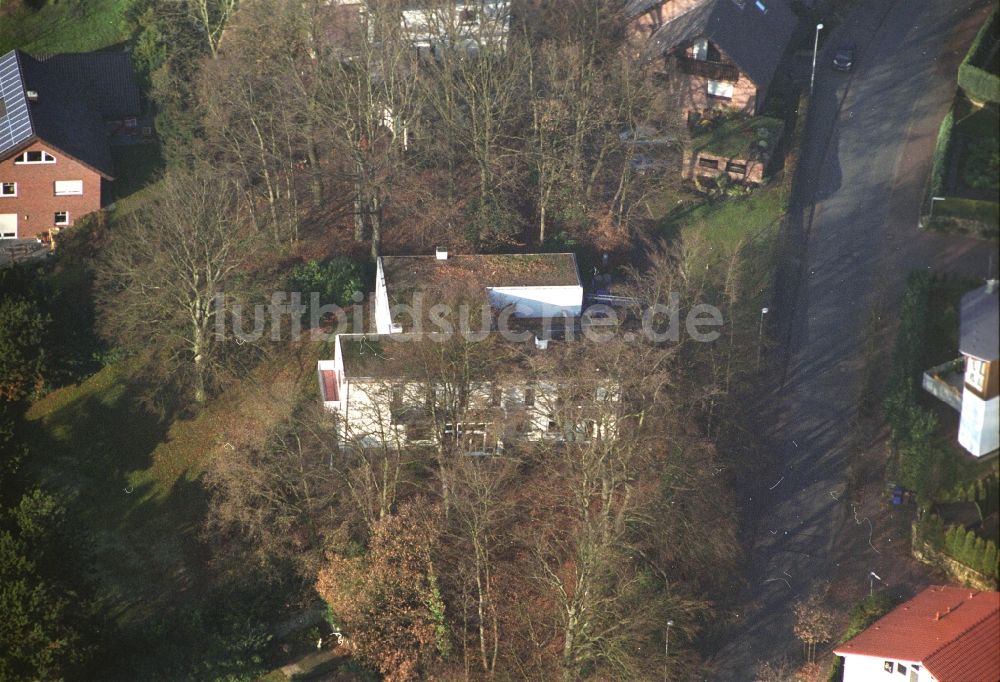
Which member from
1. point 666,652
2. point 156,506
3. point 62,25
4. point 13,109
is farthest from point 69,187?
point 666,652

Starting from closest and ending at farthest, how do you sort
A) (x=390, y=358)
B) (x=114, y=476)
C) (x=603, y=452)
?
(x=603, y=452), (x=390, y=358), (x=114, y=476)

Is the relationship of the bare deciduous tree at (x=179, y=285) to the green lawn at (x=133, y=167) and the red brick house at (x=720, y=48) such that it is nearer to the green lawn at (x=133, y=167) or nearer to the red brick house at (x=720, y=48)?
the green lawn at (x=133, y=167)

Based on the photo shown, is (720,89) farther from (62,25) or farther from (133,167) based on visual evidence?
(62,25)

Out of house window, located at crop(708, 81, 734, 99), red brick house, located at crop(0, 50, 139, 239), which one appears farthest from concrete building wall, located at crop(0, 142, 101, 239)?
house window, located at crop(708, 81, 734, 99)

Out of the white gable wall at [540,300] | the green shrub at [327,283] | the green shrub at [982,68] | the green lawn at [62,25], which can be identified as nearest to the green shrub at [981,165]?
the green shrub at [982,68]

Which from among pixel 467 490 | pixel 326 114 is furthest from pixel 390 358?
pixel 326 114

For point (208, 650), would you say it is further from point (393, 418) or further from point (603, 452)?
point (603, 452)
